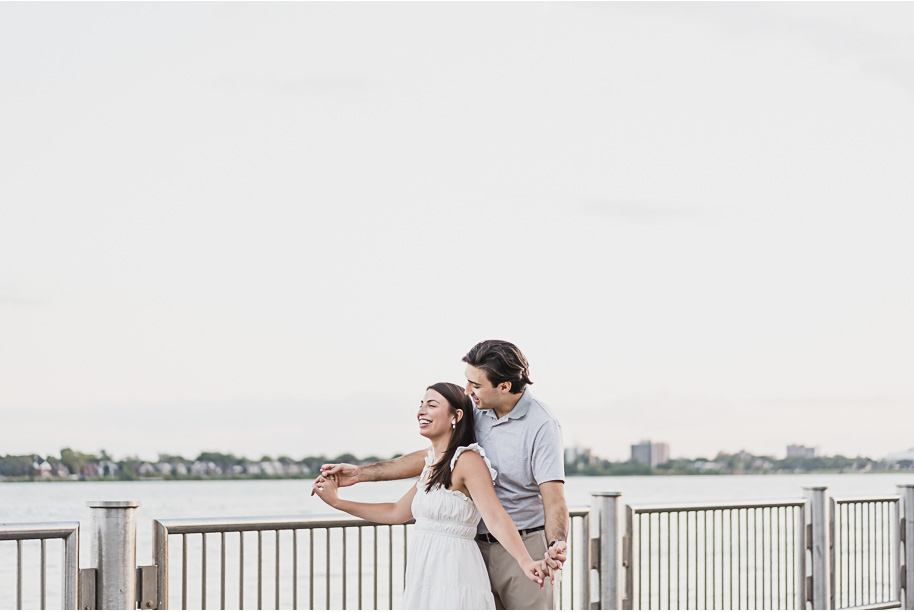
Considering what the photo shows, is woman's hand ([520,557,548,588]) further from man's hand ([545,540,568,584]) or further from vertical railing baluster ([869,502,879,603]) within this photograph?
vertical railing baluster ([869,502,879,603])

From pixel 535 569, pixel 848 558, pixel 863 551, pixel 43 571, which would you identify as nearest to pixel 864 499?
Result: pixel 863 551

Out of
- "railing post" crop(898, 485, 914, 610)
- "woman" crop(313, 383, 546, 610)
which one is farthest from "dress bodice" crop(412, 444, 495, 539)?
"railing post" crop(898, 485, 914, 610)

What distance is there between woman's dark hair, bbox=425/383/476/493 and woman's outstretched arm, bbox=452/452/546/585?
5 cm

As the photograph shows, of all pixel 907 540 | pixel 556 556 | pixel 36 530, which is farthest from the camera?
pixel 907 540

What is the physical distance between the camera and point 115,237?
5422 cm

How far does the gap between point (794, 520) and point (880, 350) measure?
55.1m

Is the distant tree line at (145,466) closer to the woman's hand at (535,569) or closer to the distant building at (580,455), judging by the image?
the distant building at (580,455)

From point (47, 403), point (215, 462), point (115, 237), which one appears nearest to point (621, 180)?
point (115, 237)

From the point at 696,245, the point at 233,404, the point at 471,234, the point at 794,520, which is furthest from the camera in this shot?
the point at 233,404

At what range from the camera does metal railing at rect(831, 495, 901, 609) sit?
9945mm

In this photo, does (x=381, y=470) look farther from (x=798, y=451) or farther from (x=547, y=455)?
(x=798, y=451)

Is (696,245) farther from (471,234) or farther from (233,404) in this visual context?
(233,404)

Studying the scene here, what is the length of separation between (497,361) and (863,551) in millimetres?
6848

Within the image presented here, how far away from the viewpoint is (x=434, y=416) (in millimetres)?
4508
